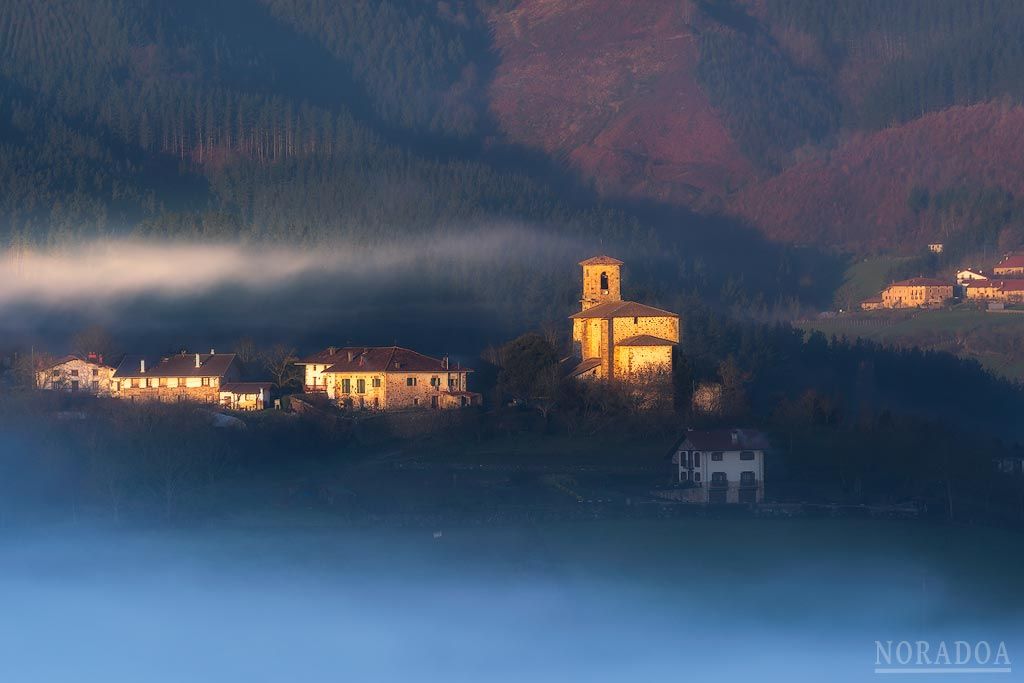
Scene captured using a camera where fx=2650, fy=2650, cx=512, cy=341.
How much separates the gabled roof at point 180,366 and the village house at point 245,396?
1466mm

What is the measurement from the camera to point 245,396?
267 feet

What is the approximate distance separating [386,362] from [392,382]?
94 cm

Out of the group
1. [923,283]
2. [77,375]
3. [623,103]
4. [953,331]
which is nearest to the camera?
[77,375]

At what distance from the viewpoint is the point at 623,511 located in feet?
228

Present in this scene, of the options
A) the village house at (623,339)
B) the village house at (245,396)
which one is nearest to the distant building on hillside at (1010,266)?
the village house at (623,339)

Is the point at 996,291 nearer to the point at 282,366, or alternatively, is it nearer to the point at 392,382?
the point at 282,366

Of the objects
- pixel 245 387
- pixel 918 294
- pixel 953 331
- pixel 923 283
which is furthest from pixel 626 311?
pixel 923 283

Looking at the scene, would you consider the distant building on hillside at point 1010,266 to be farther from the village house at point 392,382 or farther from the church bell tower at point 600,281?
the village house at point 392,382

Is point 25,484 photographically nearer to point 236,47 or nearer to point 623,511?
point 623,511

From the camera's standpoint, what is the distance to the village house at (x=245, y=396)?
81000 mm

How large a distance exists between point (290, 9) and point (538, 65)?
17.5 meters

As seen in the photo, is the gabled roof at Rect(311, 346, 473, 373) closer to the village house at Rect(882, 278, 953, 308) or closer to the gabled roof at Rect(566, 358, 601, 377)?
the gabled roof at Rect(566, 358, 601, 377)

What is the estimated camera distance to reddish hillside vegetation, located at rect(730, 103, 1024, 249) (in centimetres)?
14975

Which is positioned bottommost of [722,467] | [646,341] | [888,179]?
[722,467]
